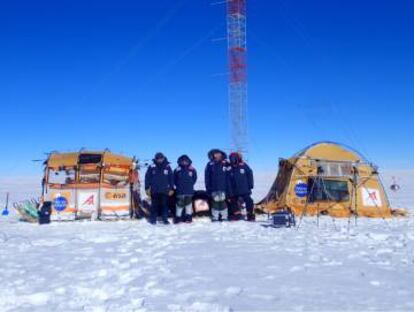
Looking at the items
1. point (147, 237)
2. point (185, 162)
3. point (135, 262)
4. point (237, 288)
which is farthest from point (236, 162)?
point (237, 288)

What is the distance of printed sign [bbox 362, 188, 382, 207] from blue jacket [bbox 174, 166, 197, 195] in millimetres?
5646

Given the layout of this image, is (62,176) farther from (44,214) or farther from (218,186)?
(218,186)

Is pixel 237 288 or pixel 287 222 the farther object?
pixel 287 222

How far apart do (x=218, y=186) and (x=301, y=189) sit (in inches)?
119

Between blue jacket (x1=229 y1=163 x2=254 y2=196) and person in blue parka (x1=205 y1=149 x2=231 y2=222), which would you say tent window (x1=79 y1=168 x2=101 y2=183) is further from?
blue jacket (x1=229 y1=163 x2=254 y2=196)

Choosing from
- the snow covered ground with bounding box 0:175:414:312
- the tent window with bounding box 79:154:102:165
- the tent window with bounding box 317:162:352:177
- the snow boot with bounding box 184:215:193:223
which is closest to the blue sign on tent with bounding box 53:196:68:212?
the tent window with bounding box 79:154:102:165

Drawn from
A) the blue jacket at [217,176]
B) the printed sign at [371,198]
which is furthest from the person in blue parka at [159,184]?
the printed sign at [371,198]

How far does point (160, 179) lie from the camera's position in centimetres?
1280

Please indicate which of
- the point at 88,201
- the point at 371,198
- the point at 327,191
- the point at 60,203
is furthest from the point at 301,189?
the point at 60,203

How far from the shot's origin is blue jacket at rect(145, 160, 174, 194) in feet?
41.8

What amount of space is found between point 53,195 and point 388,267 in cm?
1035

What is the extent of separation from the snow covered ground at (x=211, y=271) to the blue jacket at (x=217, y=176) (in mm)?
3197

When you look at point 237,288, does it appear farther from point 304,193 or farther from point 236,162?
point 304,193

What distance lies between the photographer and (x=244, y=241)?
8461 mm
